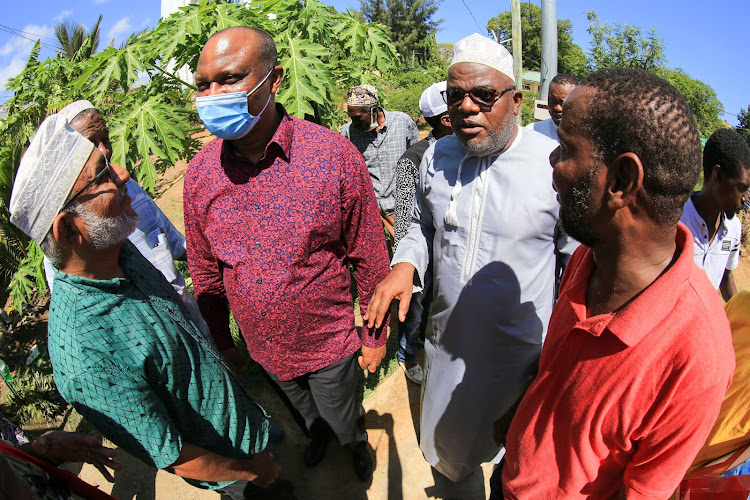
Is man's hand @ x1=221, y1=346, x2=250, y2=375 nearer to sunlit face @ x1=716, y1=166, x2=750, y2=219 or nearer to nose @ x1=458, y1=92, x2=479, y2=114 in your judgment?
nose @ x1=458, y1=92, x2=479, y2=114

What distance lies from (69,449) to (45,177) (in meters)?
1.00

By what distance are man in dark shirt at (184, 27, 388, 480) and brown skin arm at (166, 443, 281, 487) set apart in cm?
48

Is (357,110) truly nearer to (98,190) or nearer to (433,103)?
(433,103)

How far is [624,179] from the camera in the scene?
1001 millimetres

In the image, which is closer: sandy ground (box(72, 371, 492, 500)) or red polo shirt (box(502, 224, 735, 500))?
red polo shirt (box(502, 224, 735, 500))

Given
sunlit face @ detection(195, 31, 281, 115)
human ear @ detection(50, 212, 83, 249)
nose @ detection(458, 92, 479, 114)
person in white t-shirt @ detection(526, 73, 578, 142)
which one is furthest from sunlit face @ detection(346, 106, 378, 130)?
human ear @ detection(50, 212, 83, 249)

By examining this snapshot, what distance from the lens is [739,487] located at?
1356mm

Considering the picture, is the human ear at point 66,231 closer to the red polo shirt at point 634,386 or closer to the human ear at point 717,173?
the red polo shirt at point 634,386

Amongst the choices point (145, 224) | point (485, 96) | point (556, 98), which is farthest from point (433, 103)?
point (145, 224)

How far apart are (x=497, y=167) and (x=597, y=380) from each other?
3.33 ft

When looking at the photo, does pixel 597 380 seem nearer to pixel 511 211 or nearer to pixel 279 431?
pixel 511 211

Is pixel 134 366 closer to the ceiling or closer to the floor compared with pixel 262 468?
closer to the ceiling

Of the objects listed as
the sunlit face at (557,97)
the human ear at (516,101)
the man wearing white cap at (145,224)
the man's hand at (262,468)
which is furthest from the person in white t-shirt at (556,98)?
the man's hand at (262,468)

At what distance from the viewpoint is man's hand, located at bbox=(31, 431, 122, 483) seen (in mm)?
1637
